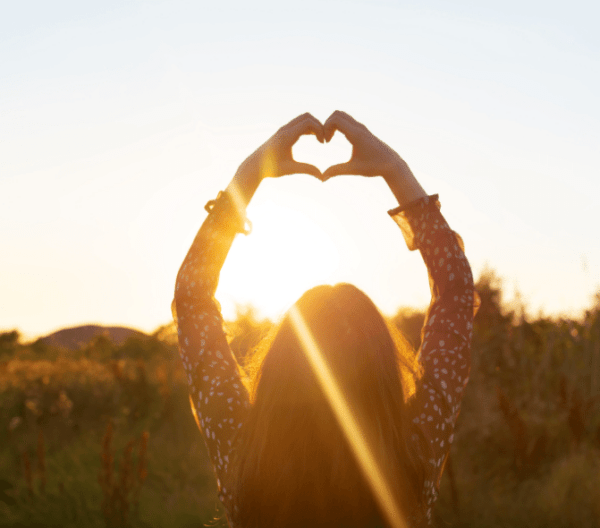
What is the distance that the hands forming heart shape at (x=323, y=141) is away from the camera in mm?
1716

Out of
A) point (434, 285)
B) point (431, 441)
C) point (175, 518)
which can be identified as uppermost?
point (434, 285)

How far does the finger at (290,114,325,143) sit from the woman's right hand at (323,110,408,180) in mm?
21

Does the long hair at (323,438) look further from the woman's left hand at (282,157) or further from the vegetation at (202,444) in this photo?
the vegetation at (202,444)

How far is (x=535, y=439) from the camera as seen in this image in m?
6.21

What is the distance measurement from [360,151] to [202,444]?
7.24m

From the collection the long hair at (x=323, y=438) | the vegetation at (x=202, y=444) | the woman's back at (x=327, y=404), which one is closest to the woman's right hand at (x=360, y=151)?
the woman's back at (x=327, y=404)

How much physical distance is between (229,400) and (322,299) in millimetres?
411

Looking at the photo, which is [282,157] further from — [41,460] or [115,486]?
[41,460]

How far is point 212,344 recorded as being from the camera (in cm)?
150

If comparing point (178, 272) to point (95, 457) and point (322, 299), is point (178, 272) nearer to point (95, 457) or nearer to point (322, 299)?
point (322, 299)

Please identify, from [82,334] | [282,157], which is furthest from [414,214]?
[82,334]

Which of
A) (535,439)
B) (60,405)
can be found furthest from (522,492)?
(60,405)

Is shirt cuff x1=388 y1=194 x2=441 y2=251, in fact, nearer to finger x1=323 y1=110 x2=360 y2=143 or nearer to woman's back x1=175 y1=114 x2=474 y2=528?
woman's back x1=175 y1=114 x2=474 y2=528

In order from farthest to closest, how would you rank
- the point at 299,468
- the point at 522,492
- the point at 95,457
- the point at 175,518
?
the point at 95,457
the point at 522,492
the point at 175,518
the point at 299,468
